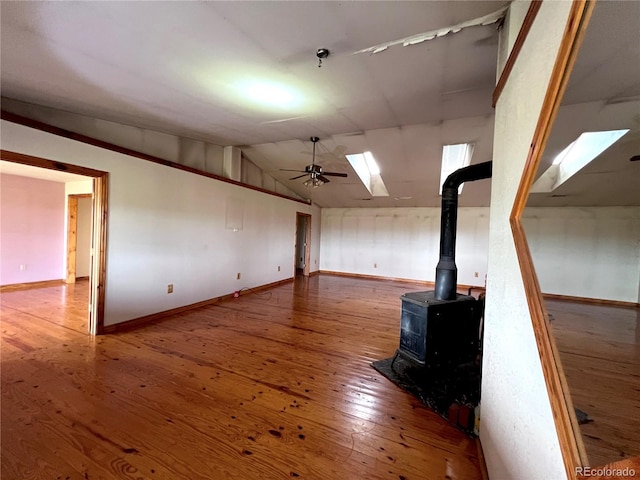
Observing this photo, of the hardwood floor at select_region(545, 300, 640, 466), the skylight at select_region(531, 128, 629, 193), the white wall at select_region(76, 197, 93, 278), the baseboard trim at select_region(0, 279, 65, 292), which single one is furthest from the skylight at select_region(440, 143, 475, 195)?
A: the baseboard trim at select_region(0, 279, 65, 292)

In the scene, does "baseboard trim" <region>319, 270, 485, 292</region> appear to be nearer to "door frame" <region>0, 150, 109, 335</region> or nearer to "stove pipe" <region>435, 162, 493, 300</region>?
"stove pipe" <region>435, 162, 493, 300</region>

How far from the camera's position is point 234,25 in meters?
1.92

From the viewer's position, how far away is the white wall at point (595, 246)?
2.84ft

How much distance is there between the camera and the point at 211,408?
2098 millimetres

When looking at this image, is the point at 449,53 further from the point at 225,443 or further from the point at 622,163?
the point at 225,443

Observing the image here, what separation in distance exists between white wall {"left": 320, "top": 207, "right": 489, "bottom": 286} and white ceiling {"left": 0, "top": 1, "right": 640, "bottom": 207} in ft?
11.3

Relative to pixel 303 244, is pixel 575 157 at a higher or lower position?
higher

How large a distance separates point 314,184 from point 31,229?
5.89 metres

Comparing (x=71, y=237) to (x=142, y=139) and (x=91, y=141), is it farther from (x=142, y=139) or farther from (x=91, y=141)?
(x=91, y=141)

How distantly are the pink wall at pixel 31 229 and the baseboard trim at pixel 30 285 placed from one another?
6 cm

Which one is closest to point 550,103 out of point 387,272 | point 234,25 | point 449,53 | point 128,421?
point 449,53

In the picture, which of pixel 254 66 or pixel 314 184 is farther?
pixel 314 184

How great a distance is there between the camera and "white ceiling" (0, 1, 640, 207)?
180cm

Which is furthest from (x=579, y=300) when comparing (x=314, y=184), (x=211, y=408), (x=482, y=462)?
(x=314, y=184)
